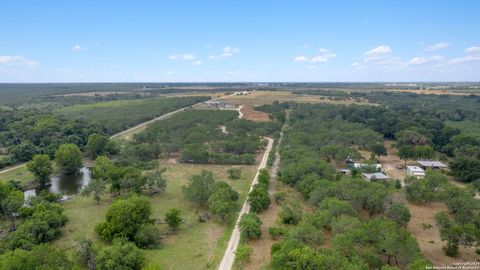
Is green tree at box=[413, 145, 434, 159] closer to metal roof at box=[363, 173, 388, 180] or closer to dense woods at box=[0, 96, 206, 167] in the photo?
metal roof at box=[363, 173, 388, 180]

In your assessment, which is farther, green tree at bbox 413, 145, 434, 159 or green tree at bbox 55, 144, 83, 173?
green tree at bbox 413, 145, 434, 159

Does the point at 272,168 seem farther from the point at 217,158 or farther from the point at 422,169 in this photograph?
the point at 422,169

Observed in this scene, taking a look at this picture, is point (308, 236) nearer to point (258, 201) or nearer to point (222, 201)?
point (258, 201)

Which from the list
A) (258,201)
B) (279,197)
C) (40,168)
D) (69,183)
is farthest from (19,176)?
(279,197)

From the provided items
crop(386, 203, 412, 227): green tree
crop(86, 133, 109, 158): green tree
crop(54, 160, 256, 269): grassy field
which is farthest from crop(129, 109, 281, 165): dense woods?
crop(386, 203, 412, 227): green tree

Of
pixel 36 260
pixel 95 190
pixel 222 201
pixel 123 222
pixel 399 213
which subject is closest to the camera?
pixel 36 260

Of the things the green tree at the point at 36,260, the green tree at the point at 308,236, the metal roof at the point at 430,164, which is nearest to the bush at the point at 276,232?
the green tree at the point at 308,236
